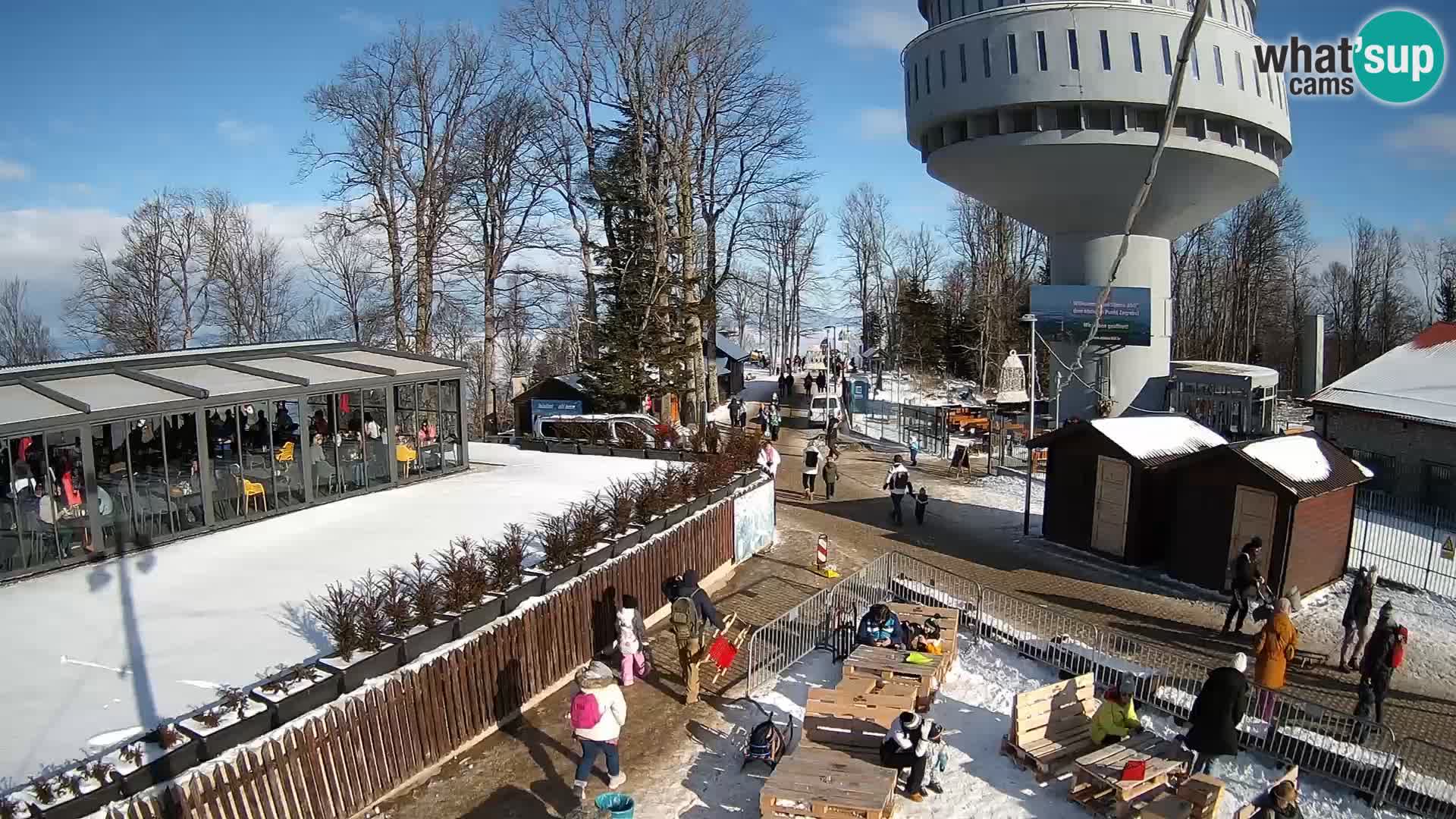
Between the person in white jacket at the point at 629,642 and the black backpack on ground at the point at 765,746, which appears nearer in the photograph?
the black backpack on ground at the point at 765,746

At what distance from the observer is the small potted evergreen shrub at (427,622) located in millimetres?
9375

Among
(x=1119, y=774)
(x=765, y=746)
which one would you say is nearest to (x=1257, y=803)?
(x=1119, y=774)

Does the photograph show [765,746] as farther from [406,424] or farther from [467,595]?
[406,424]

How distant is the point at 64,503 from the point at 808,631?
11.4 m

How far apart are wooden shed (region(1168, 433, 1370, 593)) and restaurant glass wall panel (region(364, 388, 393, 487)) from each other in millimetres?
16010

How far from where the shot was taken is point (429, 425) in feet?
62.4

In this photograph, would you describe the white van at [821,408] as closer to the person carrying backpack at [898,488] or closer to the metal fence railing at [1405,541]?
the person carrying backpack at [898,488]

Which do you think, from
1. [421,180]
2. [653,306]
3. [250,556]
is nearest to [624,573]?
[250,556]

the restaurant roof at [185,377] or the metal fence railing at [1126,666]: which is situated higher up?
the restaurant roof at [185,377]

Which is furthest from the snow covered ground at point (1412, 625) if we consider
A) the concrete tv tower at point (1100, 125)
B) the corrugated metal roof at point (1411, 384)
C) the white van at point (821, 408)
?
the white van at point (821, 408)

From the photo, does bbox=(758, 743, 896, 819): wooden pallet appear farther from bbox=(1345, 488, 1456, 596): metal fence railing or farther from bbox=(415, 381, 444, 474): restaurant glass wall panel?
bbox=(1345, 488, 1456, 596): metal fence railing

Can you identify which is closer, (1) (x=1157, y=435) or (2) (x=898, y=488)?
(1) (x=1157, y=435)

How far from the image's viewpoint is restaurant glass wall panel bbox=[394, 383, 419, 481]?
18344 mm

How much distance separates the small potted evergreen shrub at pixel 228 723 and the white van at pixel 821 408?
29.8m
